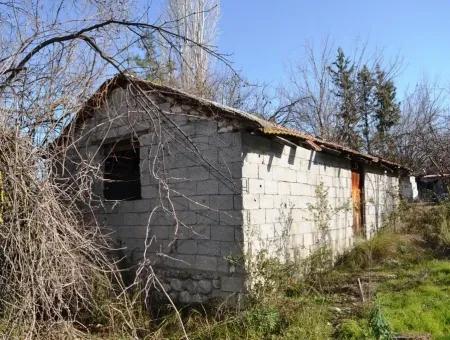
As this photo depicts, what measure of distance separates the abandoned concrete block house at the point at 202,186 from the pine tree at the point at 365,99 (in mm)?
16348

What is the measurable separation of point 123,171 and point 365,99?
19.4 meters

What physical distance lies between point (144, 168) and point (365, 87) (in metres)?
19.6

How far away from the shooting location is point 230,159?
22.1ft

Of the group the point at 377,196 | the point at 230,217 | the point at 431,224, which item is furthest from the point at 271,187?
the point at 377,196

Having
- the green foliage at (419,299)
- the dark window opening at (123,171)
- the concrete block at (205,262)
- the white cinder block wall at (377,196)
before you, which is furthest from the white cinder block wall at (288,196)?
the dark window opening at (123,171)

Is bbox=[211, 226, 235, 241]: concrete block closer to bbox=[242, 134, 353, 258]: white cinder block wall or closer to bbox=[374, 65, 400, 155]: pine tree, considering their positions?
bbox=[242, 134, 353, 258]: white cinder block wall

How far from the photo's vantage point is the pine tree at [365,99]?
24.7 metres

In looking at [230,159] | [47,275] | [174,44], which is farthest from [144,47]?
[47,275]

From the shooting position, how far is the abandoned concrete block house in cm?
665

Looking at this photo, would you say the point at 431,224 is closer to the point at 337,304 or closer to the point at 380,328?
the point at 337,304

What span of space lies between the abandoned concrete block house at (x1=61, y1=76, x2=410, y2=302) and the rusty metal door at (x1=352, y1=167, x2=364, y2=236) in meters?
1.53

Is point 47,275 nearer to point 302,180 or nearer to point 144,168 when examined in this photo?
point 144,168

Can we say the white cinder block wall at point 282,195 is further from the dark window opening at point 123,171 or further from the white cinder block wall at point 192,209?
the dark window opening at point 123,171

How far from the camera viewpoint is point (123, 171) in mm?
8891
